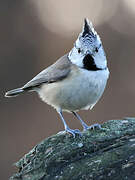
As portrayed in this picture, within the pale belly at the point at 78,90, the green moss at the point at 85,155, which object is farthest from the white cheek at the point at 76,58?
the green moss at the point at 85,155

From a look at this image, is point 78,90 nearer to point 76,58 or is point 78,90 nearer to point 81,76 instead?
point 81,76

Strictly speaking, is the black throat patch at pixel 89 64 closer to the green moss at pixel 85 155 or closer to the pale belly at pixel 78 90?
the pale belly at pixel 78 90

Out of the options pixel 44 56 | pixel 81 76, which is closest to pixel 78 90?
pixel 81 76

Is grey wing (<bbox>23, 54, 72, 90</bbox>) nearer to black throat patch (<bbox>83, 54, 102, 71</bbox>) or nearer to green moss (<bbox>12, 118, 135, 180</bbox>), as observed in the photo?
black throat patch (<bbox>83, 54, 102, 71</bbox>)

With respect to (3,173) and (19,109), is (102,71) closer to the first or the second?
(3,173)

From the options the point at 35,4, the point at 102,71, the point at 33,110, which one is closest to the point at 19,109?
the point at 33,110
